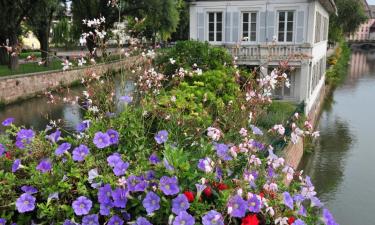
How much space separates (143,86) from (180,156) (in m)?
1.66

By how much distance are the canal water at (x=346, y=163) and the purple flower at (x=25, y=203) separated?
8.29m

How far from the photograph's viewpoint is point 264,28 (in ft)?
54.0

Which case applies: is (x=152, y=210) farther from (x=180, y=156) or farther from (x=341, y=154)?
(x=341, y=154)

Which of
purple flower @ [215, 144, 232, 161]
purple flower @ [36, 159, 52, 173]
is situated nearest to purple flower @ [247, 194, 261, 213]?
purple flower @ [215, 144, 232, 161]

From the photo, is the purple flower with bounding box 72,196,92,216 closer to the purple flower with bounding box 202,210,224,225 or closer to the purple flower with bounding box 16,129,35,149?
the purple flower with bounding box 202,210,224,225

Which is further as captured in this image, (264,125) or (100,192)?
(264,125)

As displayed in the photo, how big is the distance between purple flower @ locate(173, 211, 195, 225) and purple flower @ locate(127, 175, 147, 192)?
29cm

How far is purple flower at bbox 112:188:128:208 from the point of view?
7.51 ft

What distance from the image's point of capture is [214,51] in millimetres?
11562

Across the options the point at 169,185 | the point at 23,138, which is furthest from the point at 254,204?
the point at 23,138

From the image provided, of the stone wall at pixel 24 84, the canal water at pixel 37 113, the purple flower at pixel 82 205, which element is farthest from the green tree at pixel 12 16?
the purple flower at pixel 82 205

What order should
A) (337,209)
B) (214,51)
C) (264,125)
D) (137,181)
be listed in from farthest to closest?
(214,51), (337,209), (264,125), (137,181)

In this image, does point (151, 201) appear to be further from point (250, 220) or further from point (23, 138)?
point (23, 138)

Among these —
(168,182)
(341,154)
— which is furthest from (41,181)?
(341,154)
